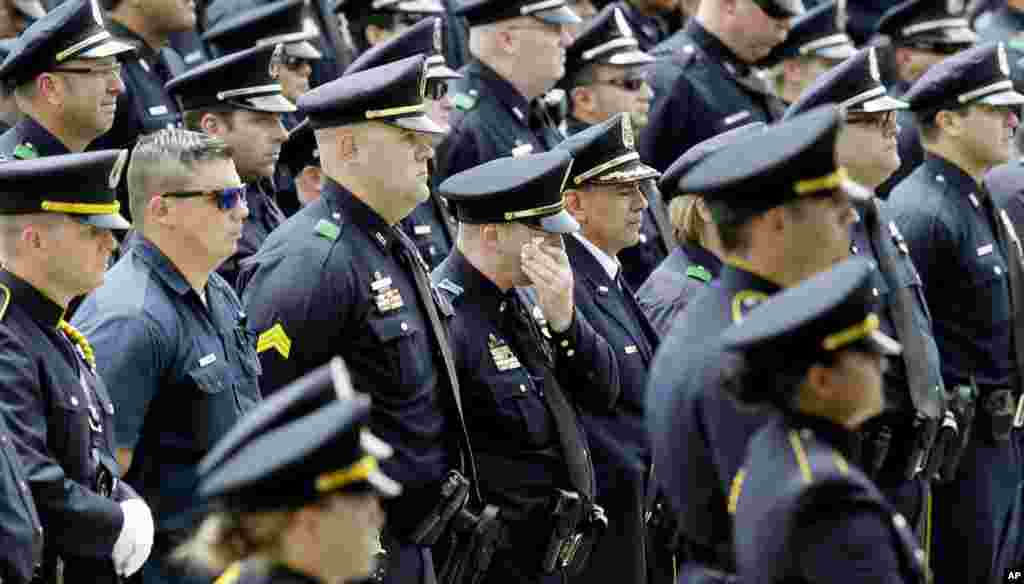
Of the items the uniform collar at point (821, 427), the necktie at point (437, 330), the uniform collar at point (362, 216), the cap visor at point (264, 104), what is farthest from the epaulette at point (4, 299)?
the uniform collar at point (821, 427)

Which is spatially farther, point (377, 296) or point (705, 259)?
point (705, 259)

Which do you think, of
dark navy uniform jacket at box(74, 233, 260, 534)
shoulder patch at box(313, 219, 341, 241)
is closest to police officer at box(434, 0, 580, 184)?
shoulder patch at box(313, 219, 341, 241)

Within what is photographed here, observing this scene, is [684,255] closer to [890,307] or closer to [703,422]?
[890,307]

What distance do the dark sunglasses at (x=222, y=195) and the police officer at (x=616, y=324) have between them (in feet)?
4.75

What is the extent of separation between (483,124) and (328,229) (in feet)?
8.65

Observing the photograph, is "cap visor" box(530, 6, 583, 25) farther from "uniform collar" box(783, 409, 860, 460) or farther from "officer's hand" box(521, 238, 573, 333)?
"uniform collar" box(783, 409, 860, 460)

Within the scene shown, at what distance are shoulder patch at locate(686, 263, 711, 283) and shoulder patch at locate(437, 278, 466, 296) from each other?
3.15ft

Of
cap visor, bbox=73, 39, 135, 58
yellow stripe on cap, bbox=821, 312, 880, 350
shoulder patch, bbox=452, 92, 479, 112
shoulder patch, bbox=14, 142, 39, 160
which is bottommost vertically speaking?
shoulder patch, bbox=452, 92, 479, 112

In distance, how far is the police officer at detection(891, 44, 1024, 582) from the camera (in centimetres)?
786

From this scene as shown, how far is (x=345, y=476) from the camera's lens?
3721 millimetres

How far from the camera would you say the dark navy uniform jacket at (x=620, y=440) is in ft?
22.7

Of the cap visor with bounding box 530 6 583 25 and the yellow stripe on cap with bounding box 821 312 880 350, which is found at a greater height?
the yellow stripe on cap with bounding box 821 312 880 350

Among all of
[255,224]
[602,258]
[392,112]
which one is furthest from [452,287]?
[255,224]

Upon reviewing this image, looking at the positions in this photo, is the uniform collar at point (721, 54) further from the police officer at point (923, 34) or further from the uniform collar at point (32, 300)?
the uniform collar at point (32, 300)
